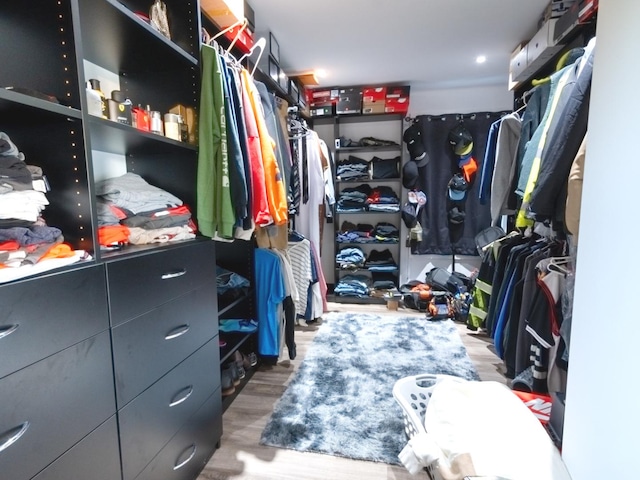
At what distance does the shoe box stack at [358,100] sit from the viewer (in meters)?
3.39

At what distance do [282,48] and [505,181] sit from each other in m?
2.02

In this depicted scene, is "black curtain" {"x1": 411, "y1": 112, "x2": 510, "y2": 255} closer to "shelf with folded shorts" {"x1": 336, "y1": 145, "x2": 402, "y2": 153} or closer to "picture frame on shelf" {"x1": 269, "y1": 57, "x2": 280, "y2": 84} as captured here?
"shelf with folded shorts" {"x1": 336, "y1": 145, "x2": 402, "y2": 153}

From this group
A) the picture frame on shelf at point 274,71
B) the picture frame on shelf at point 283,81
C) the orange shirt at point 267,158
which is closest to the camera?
the orange shirt at point 267,158

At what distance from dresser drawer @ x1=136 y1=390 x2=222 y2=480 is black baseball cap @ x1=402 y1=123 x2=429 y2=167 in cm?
302

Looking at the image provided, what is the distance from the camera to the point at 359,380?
2.07 meters

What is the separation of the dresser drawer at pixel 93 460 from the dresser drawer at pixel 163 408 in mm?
32

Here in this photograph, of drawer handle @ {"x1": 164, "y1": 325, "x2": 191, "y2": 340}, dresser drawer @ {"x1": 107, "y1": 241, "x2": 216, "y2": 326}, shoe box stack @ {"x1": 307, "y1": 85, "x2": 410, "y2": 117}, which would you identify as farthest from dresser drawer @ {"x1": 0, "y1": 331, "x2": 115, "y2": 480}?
shoe box stack @ {"x1": 307, "y1": 85, "x2": 410, "y2": 117}

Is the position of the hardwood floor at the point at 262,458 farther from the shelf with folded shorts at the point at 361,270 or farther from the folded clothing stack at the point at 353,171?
the folded clothing stack at the point at 353,171

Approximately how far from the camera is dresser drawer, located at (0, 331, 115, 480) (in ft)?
2.20

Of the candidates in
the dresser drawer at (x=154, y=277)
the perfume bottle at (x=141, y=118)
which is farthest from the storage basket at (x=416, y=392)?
the perfume bottle at (x=141, y=118)

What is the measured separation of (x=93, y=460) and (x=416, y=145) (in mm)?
3528

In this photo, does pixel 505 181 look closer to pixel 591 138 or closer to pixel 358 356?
pixel 591 138

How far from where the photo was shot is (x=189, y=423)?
127 centimetres

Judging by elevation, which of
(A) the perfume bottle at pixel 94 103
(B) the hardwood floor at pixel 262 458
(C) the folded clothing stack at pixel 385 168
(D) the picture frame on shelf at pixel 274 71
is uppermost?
(D) the picture frame on shelf at pixel 274 71
